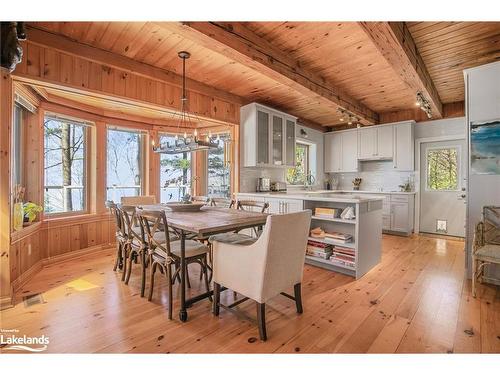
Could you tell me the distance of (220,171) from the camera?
A: 4.70m

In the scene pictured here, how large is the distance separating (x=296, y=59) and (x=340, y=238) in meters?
2.20

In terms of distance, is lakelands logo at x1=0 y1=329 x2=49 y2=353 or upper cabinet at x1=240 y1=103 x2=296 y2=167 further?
upper cabinet at x1=240 y1=103 x2=296 y2=167

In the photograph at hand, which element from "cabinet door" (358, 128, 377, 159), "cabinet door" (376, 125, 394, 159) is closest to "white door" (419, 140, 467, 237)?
"cabinet door" (376, 125, 394, 159)

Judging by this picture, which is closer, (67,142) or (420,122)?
(67,142)

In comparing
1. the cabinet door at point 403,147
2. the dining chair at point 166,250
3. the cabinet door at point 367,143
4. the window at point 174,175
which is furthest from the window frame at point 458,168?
the dining chair at point 166,250

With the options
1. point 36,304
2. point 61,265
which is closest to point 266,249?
point 36,304

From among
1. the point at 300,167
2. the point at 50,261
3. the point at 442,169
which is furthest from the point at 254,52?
the point at 442,169

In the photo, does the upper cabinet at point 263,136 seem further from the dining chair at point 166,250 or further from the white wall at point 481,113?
the white wall at point 481,113

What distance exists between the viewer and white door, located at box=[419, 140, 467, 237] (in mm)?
4879

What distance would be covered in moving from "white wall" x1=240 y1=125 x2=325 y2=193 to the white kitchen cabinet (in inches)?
7.2

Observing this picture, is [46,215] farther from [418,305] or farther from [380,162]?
[380,162]

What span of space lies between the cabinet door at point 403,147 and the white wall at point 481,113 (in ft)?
7.57

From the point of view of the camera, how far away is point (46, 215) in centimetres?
346

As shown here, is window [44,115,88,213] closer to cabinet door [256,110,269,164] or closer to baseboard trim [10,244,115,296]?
baseboard trim [10,244,115,296]
